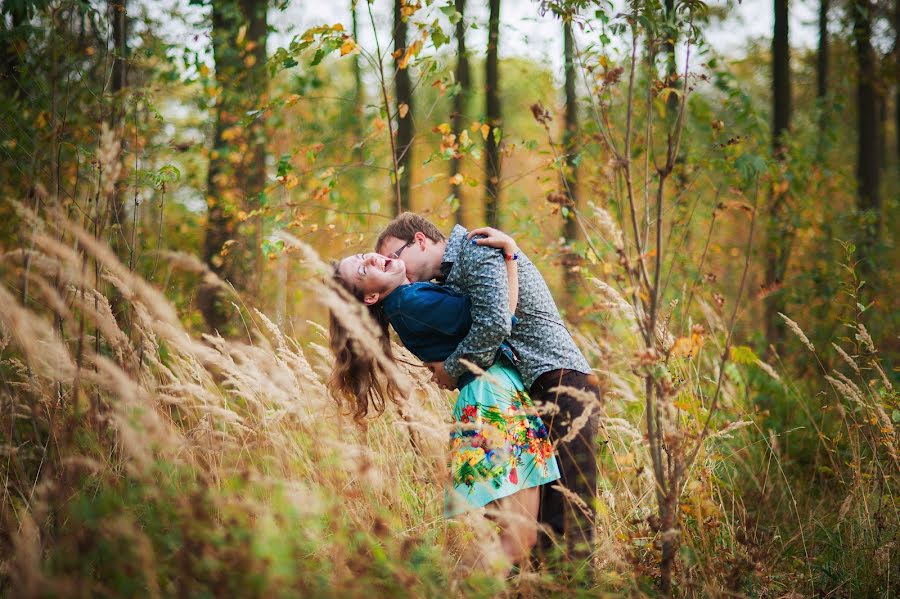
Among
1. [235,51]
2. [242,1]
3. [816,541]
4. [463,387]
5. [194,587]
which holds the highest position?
[242,1]

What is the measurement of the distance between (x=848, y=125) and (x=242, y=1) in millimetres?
13323

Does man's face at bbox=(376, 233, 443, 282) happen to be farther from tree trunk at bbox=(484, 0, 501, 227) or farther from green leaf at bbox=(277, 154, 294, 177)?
tree trunk at bbox=(484, 0, 501, 227)

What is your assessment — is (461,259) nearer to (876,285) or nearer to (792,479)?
(792,479)

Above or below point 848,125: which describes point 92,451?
below

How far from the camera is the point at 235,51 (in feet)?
19.6

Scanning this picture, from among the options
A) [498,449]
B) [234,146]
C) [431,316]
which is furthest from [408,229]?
[234,146]

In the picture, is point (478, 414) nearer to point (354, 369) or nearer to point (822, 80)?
point (354, 369)

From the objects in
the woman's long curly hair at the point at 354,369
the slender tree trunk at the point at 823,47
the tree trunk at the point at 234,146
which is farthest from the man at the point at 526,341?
the slender tree trunk at the point at 823,47

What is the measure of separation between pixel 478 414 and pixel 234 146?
4699mm

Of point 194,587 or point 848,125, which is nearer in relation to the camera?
point 194,587

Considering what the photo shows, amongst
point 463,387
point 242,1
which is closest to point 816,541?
point 463,387

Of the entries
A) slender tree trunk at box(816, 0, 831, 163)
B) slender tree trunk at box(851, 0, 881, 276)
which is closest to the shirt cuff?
slender tree trunk at box(816, 0, 831, 163)

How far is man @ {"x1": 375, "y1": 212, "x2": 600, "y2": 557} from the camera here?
235 centimetres

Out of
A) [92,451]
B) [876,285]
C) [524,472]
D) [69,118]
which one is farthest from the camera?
[876,285]
